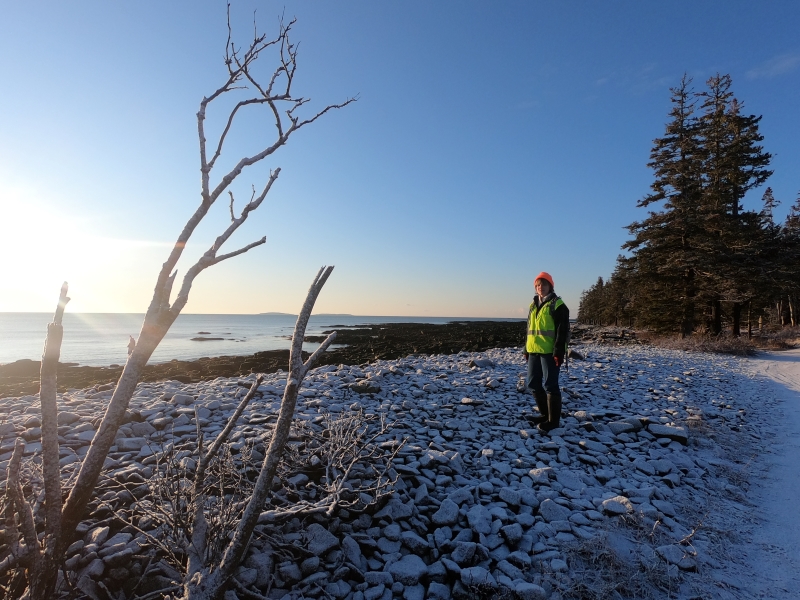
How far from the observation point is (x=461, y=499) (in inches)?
149

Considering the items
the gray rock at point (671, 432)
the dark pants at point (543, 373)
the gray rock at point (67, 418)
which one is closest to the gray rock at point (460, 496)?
the dark pants at point (543, 373)

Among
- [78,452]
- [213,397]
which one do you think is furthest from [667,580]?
[213,397]

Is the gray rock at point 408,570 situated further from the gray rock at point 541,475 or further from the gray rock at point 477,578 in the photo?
the gray rock at point 541,475

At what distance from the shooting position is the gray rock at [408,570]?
9.36ft

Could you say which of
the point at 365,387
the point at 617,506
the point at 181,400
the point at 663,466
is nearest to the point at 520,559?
the point at 617,506

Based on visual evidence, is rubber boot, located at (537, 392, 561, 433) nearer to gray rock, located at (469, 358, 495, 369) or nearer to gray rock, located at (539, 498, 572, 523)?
gray rock, located at (539, 498, 572, 523)

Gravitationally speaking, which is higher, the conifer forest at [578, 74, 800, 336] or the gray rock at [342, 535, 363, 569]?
the conifer forest at [578, 74, 800, 336]

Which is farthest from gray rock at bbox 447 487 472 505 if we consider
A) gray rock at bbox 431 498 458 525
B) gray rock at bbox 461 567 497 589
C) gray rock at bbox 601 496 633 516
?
gray rock at bbox 601 496 633 516

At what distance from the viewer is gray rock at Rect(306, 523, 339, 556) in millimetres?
2918

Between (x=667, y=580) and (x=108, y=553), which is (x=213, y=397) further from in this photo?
(x=667, y=580)

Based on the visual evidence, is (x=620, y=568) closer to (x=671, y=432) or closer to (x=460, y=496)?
(x=460, y=496)

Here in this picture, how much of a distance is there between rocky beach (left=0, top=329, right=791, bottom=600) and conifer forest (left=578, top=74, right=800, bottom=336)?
15.5m

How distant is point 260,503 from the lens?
206 centimetres

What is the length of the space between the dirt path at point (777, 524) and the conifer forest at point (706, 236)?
49.7 feet
